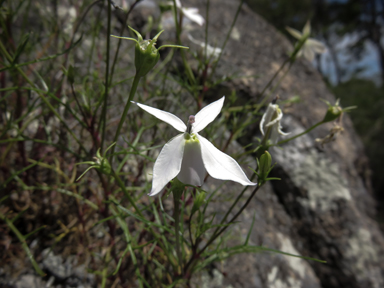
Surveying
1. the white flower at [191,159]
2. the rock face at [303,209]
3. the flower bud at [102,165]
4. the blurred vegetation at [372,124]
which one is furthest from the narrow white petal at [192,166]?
the blurred vegetation at [372,124]

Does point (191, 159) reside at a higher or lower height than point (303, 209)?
higher

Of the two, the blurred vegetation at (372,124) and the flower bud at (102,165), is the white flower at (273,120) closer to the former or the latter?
the flower bud at (102,165)

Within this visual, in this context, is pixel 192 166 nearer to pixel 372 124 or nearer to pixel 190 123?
pixel 190 123

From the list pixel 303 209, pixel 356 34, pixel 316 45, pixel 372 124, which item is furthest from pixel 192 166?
pixel 356 34

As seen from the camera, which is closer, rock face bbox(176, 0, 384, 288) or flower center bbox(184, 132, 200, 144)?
flower center bbox(184, 132, 200, 144)

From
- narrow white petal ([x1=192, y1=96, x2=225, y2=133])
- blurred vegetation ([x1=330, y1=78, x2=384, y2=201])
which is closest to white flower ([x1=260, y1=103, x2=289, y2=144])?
narrow white petal ([x1=192, y1=96, x2=225, y2=133])

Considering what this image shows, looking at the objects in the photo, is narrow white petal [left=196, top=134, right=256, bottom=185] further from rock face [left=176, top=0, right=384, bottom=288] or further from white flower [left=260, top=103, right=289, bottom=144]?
rock face [left=176, top=0, right=384, bottom=288]
